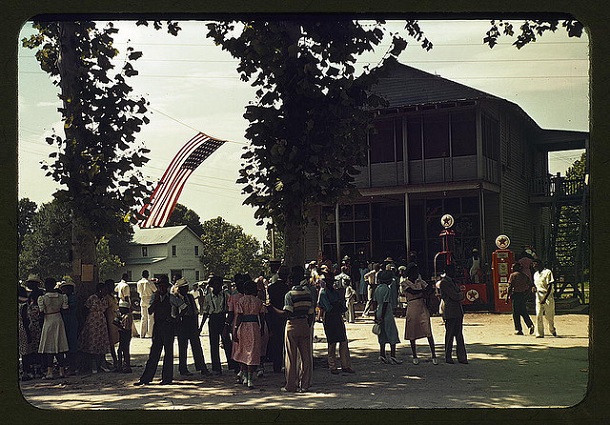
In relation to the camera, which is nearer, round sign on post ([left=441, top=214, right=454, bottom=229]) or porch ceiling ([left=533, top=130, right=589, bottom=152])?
porch ceiling ([left=533, top=130, right=589, bottom=152])

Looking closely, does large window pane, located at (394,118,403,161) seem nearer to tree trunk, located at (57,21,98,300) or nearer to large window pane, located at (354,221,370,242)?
large window pane, located at (354,221,370,242)

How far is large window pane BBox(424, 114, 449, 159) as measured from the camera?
7.98 metres

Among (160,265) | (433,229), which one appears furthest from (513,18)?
(160,265)

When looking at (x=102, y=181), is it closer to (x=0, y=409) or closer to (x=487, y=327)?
(x=0, y=409)

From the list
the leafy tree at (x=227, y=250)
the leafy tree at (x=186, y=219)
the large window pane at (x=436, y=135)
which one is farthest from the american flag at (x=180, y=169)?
the large window pane at (x=436, y=135)

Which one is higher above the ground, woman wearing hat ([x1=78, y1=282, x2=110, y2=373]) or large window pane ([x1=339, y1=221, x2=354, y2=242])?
large window pane ([x1=339, y1=221, x2=354, y2=242])

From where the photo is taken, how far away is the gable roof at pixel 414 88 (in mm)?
7625

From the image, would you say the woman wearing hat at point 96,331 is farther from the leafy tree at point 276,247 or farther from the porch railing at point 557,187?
the porch railing at point 557,187

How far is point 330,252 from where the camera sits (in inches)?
332

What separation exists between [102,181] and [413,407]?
12.9ft

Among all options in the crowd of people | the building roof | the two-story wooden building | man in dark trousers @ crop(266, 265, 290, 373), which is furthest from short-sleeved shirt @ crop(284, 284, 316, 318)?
the building roof

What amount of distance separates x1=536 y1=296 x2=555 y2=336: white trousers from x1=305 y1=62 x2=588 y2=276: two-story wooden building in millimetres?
527

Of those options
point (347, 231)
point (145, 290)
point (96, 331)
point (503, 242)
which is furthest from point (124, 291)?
point (503, 242)

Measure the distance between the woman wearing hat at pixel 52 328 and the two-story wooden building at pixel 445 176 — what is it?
2.95 metres
